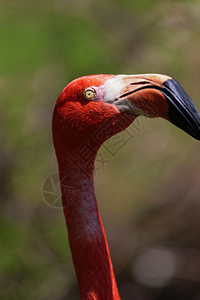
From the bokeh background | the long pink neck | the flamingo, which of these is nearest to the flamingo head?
the flamingo

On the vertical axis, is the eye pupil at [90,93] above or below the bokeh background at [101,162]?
above

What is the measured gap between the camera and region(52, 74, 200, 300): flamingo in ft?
5.49

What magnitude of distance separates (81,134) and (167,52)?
8.74ft

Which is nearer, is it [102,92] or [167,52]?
[102,92]

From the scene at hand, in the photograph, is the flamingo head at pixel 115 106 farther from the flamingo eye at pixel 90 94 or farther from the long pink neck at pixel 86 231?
the long pink neck at pixel 86 231

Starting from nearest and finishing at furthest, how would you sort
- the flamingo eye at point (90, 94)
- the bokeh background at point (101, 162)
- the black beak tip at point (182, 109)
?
the black beak tip at point (182, 109) → the flamingo eye at point (90, 94) → the bokeh background at point (101, 162)

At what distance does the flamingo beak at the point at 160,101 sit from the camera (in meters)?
1.65

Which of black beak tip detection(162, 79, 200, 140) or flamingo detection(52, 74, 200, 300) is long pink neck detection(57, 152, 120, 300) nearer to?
flamingo detection(52, 74, 200, 300)

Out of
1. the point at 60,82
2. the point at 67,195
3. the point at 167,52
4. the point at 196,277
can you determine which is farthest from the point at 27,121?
the point at 67,195

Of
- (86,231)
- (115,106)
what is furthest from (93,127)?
(86,231)

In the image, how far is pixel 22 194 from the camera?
4023 millimetres

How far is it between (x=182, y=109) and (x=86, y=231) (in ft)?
1.87

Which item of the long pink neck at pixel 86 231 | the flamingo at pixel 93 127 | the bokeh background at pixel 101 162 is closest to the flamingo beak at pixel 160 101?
the flamingo at pixel 93 127

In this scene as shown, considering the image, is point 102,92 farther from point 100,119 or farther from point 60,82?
point 60,82
